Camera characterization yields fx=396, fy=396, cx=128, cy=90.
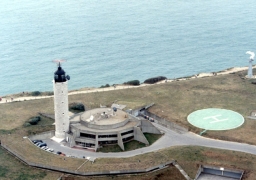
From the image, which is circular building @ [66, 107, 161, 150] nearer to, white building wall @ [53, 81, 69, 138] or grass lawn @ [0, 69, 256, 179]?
white building wall @ [53, 81, 69, 138]

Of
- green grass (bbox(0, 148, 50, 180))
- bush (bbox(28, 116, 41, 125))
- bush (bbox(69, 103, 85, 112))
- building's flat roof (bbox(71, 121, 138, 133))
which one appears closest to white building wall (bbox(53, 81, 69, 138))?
building's flat roof (bbox(71, 121, 138, 133))

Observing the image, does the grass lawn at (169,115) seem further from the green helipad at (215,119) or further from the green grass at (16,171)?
the green helipad at (215,119)

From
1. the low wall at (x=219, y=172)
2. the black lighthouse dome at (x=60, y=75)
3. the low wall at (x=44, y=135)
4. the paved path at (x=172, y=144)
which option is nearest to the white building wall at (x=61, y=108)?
the black lighthouse dome at (x=60, y=75)

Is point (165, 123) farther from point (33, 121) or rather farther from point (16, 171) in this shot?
point (16, 171)

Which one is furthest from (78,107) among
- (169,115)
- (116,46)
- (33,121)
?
(116,46)

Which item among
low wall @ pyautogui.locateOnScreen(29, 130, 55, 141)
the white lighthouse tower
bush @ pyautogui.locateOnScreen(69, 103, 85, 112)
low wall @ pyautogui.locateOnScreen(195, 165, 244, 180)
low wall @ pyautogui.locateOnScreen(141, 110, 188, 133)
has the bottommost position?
low wall @ pyautogui.locateOnScreen(195, 165, 244, 180)

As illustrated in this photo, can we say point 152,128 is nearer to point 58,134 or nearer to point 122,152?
point 122,152

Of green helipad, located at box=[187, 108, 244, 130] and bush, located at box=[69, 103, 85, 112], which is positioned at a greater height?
bush, located at box=[69, 103, 85, 112]
